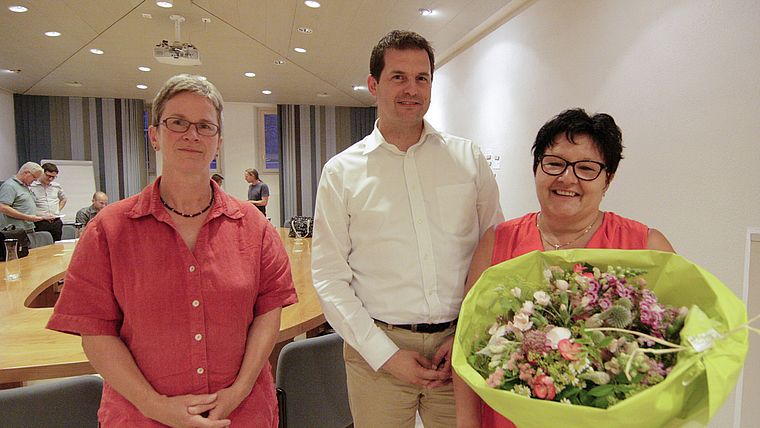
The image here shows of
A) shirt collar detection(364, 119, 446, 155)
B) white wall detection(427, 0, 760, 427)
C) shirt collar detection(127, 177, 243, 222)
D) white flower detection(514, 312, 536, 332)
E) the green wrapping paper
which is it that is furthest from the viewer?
white wall detection(427, 0, 760, 427)

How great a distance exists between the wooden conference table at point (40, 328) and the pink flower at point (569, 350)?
1446mm

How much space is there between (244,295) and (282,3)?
14.6 feet

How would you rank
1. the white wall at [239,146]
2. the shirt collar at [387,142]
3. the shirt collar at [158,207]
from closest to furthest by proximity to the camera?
the shirt collar at [158,207]
the shirt collar at [387,142]
the white wall at [239,146]

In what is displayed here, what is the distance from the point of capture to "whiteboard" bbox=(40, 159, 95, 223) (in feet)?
31.2

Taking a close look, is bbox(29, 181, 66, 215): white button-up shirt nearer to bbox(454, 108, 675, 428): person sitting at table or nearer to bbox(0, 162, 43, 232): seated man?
bbox(0, 162, 43, 232): seated man

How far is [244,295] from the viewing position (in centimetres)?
134

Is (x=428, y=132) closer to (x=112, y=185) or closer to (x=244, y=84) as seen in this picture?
(x=244, y=84)

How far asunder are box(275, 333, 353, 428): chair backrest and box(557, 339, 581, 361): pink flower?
134 centimetres

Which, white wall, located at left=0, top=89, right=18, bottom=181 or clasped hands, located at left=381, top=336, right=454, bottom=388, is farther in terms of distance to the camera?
white wall, located at left=0, top=89, right=18, bottom=181

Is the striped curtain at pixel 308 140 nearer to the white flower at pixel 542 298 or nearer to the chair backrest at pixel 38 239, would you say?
the chair backrest at pixel 38 239

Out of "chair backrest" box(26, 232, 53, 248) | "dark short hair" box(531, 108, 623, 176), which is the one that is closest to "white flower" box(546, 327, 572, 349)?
"dark short hair" box(531, 108, 623, 176)

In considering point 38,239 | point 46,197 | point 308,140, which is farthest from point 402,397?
point 308,140

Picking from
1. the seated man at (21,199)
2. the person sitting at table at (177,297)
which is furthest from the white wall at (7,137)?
the person sitting at table at (177,297)

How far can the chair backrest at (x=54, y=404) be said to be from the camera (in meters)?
1.44
